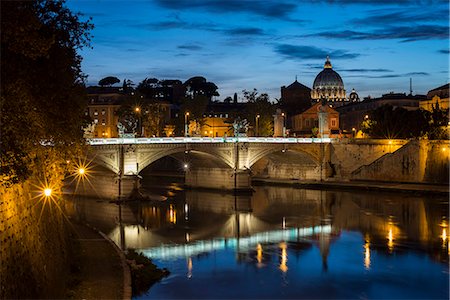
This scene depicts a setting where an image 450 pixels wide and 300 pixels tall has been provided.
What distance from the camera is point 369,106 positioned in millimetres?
93938

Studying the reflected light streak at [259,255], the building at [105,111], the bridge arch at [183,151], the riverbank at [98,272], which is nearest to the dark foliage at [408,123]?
the bridge arch at [183,151]

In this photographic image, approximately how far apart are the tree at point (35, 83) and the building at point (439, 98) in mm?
61974

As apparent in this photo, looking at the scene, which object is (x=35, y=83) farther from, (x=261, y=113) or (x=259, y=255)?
(x=261, y=113)

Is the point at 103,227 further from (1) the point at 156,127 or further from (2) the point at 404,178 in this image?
(1) the point at 156,127

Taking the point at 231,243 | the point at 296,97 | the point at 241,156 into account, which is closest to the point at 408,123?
the point at 241,156

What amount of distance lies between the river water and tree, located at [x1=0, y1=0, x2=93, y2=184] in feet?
19.2

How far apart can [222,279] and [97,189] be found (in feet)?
80.0

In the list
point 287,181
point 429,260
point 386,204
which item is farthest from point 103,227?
point 287,181

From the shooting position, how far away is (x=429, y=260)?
1005 inches

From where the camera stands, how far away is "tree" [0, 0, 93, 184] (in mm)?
13336

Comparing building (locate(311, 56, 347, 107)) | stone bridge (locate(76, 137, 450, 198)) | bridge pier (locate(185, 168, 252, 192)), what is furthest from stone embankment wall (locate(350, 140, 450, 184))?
building (locate(311, 56, 347, 107))

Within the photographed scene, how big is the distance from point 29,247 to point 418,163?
41855 mm

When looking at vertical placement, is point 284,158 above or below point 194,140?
below

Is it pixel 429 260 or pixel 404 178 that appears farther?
pixel 404 178
